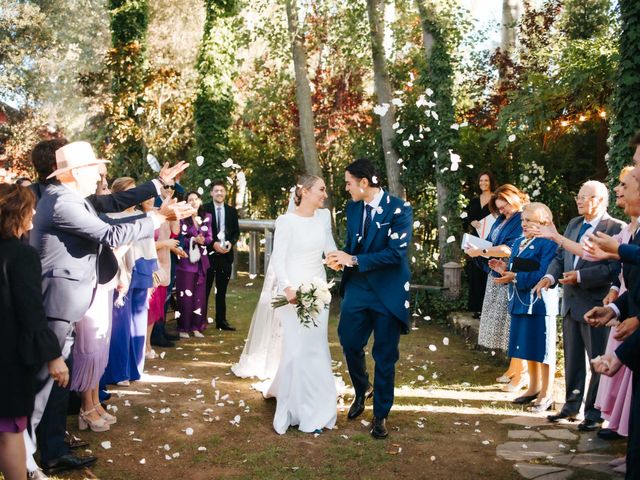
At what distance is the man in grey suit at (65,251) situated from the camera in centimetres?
402

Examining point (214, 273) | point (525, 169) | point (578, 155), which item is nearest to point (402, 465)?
point (214, 273)

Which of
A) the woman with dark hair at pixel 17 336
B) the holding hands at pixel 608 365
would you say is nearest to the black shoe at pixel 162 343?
the woman with dark hair at pixel 17 336

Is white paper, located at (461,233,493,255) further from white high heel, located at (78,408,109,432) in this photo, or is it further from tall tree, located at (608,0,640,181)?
white high heel, located at (78,408,109,432)

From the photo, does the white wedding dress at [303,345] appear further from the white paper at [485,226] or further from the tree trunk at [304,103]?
the tree trunk at [304,103]

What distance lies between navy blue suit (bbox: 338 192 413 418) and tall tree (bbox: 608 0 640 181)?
3.09m

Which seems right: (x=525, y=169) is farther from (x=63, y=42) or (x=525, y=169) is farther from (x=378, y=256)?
(x=63, y=42)

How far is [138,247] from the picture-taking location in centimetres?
639

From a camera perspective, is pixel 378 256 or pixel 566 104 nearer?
pixel 378 256

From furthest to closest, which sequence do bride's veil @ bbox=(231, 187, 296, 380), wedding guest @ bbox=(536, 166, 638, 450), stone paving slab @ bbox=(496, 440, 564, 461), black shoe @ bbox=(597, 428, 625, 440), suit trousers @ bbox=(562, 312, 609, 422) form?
bride's veil @ bbox=(231, 187, 296, 380)
suit trousers @ bbox=(562, 312, 609, 422)
black shoe @ bbox=(597, 428, 625, 440)
stone paving slab @ bbox=(496, 440, 564, 461)
wedding guest @ bbox=(536, 166, 638, 450)

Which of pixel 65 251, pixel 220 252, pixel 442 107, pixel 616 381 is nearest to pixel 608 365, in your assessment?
pixel 616 381

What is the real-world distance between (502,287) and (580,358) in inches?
56.1

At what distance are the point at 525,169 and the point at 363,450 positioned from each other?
29.3 feet

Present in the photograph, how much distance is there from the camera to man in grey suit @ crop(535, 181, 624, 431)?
192 inches

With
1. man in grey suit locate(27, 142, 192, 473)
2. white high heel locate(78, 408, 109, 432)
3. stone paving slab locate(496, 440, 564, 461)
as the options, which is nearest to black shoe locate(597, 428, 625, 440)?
stone paving slab locate(496, 440, 564, 461)
